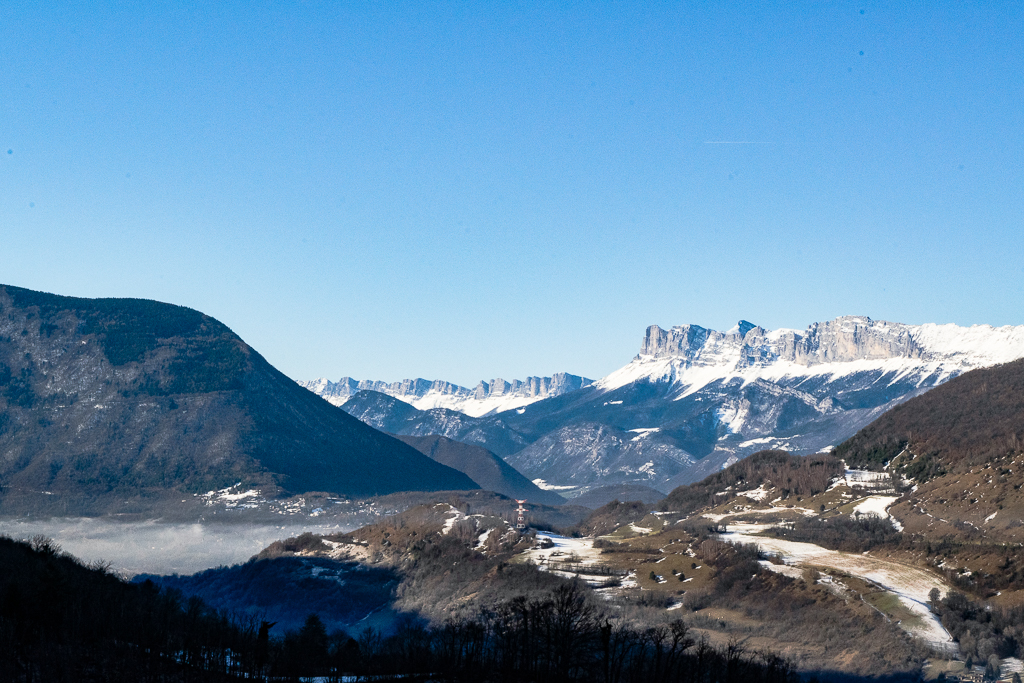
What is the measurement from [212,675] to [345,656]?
61.7m

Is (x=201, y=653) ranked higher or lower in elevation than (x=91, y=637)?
lower

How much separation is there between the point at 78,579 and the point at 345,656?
53280 mm

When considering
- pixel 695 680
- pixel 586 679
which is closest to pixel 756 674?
pixel 695 680

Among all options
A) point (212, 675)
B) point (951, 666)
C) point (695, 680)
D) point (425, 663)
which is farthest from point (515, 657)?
point (951, 666)

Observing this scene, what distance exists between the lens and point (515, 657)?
165 meters

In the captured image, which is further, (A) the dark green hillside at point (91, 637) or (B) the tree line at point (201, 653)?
(B) the tree line at point (201, 653)

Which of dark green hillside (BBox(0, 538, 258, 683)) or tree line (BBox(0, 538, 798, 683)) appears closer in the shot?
dark green hillside (BBox(0, 538, 258, 683))

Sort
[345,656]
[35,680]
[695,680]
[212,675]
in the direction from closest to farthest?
[35,680], [212,675], [695,680], [345,656]

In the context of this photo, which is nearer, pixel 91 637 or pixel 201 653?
pixel 91 637

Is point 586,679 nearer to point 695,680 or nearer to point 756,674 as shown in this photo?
point 695,680

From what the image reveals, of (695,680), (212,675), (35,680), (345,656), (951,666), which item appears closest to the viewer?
(35,680)

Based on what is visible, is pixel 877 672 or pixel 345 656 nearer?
pixel 345 656

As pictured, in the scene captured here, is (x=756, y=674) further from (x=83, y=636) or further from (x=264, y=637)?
(x=83, y=636)

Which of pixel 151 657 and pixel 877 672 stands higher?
pixel 151 657
